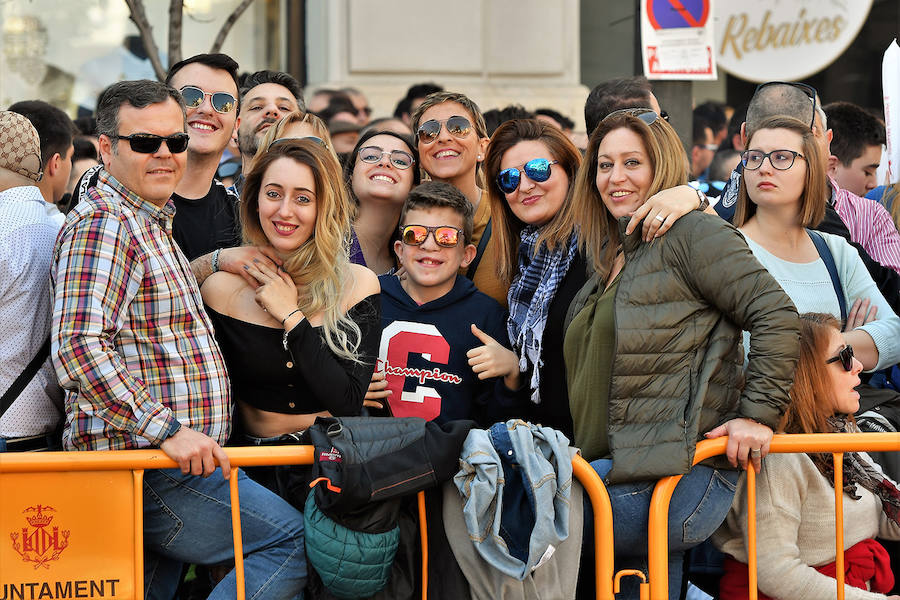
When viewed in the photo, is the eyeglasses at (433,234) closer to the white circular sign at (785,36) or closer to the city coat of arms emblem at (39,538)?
the city coat of arms emblem at (39,538)

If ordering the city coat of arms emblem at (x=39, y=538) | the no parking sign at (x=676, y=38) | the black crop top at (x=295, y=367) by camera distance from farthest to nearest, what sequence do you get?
the no parking sign at (x=676, y=38) → the black crop top at (x=295, y=367) → the city coat of arms emblem at (x=39, y=538)

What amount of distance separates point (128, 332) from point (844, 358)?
8.17ft

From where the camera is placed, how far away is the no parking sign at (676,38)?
5930 millimetres

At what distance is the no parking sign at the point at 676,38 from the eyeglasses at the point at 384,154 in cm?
175

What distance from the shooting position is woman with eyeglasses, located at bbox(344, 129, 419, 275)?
16.0ft

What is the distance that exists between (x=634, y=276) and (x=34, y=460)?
2041 millimetres

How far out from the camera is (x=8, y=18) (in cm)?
994

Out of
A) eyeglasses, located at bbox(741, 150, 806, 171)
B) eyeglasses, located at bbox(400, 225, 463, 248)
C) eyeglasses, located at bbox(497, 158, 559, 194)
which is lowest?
eyeglasses, located at bbox(400, 225, 463, 248)

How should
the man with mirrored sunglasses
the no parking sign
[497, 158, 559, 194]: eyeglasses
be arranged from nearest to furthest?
[497, 158, 559, 194]: eyeglasses, the man with mirrored sunglasses, the no parking sign

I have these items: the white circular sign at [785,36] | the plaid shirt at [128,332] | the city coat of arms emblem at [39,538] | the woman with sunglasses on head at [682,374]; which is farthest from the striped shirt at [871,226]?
the white circular sign at [785,36]

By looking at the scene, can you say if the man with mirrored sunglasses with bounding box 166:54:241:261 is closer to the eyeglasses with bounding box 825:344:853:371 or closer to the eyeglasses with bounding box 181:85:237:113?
the eyeglasses with bounding box 181:85:237:113

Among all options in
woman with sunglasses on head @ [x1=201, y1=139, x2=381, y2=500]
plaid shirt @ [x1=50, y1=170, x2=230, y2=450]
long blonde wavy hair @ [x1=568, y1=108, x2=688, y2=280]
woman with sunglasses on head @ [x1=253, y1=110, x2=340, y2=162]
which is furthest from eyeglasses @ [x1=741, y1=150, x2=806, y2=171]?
plaid shirt @ [x1=50, y1=170, x2=230, y2=450]

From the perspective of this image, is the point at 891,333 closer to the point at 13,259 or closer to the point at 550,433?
the point at 550,433

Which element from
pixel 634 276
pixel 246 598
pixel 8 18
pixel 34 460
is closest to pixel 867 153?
pixel 634 276
